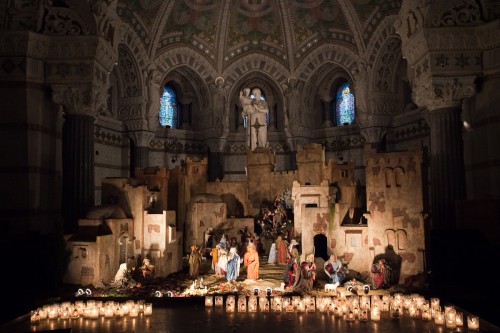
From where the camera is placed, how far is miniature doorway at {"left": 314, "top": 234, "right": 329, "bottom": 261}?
57.2 feet

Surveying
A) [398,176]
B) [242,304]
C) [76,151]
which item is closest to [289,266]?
[242,304]

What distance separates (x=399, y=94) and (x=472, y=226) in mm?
15359

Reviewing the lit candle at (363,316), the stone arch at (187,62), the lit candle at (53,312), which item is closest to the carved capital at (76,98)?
the lit candle at (53,312)

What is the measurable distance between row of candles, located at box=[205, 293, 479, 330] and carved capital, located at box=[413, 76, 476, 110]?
25.3ft

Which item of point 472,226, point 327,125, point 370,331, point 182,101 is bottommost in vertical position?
point 370,331

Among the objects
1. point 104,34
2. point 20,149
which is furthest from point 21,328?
point 104,34

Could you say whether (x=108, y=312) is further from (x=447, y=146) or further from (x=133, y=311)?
(x=447, y=146)

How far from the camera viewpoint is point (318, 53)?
28.4 metres

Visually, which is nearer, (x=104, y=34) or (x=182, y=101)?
(x=104, y=34)

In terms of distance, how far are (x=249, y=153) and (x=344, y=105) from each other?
8.49 meters

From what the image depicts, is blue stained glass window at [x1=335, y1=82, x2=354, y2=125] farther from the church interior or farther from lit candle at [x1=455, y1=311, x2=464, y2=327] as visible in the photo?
lit candle at [x1=455, y1=311, x2=464, y2=327]

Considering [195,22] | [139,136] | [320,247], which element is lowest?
[320,247]

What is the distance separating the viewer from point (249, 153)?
24.5m

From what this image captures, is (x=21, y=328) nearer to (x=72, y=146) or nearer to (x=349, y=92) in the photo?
(x=72, y=146)
